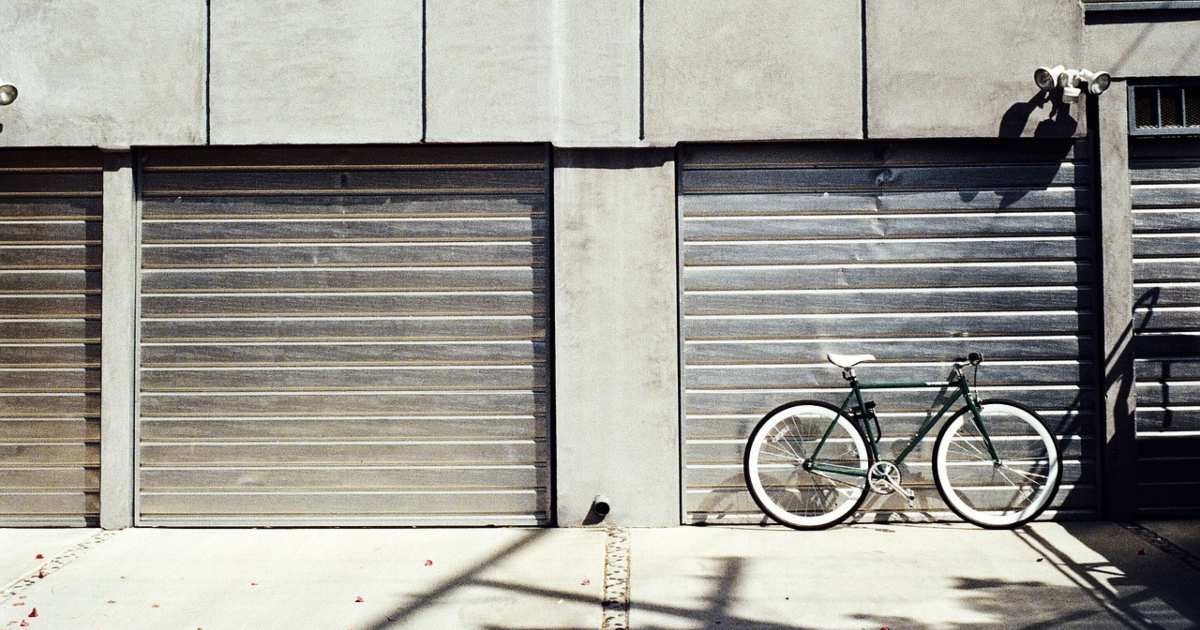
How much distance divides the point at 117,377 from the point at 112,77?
218 cm

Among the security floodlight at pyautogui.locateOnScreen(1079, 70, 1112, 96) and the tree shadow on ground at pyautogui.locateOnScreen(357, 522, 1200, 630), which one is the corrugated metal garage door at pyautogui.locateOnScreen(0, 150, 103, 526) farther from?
the security floodlight at pyautogui.locateOnScreen(1079, 70, 1112, 96)

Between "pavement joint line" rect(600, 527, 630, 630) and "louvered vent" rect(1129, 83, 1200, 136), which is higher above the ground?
"louvered vent" rect(1129, 83, 1200, 136)

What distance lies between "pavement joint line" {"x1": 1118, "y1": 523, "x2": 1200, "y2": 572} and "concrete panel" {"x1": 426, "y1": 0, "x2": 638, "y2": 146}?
14.6 ft

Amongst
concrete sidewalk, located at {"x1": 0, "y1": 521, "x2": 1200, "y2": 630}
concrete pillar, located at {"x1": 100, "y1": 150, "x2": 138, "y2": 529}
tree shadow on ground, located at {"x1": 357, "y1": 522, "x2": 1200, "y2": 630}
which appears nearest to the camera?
tree shadow on ground, located at {"x1": 357, "y1": 522, "x2": 1200, "y2": 630}

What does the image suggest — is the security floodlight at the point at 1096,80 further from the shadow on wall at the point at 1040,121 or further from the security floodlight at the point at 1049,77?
the shadow on wall at the point at 1040,121

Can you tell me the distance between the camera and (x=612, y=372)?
26.8 ft

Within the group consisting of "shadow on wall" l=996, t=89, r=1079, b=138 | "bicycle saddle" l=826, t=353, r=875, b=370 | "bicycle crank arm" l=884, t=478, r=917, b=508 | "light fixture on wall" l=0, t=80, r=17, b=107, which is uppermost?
"light fixture on wall" l=0, t=80, r=17, b=107

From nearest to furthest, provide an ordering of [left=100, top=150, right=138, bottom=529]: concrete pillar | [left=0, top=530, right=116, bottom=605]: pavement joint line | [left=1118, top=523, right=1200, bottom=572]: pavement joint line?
[left=0, top=530, right=116, bottom=605]: pavement joint line → [left=1118, top=523, right=1200, bottom=572]: pavement joint line → [left=100, top=150, right=138, bottom=529]: concrete pillar

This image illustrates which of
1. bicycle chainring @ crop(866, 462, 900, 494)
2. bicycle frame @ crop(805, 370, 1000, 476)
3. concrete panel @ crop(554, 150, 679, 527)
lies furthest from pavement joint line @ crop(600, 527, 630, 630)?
bicycle chainring @ crop(866, 462, 900, 494)

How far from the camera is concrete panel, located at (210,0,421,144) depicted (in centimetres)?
819

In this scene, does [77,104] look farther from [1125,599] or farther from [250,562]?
[1125,599]

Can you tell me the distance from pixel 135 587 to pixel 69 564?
2.81ft

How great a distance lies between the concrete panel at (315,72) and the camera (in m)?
8.19

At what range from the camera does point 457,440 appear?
8.28 meters
